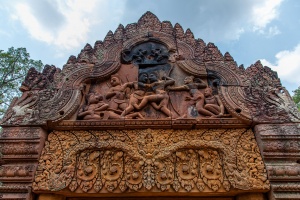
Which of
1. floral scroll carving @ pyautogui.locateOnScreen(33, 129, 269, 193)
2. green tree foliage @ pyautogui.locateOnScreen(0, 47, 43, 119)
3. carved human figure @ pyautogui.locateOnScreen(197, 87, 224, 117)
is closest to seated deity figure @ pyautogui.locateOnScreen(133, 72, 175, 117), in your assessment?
floral scroll carving @ pyautogui.locateOnScreen(33, 129, 269, 193)

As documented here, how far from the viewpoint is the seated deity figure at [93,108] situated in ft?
13.6

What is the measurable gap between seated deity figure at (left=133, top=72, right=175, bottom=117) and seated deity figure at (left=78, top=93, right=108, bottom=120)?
2.25 ft

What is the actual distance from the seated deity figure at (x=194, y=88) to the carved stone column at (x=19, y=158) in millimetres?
2732

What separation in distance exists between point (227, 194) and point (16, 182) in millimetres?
3474

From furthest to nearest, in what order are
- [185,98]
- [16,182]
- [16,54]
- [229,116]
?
[16,54] < [185,98] < [229,116] < [16,182]

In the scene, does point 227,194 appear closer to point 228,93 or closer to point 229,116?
point 229,116

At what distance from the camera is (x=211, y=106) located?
13.7 feet

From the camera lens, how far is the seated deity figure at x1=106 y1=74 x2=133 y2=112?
14.2 ft

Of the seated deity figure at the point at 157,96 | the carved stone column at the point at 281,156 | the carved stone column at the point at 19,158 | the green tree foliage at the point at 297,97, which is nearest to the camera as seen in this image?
the carved stone column at the point at 281,156

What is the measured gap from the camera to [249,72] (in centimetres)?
468

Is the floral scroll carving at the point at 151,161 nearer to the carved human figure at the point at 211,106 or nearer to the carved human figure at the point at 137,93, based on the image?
the carved human figure at the point at 211,106

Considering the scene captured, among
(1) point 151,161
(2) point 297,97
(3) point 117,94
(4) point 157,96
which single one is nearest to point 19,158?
(3) point 117,94

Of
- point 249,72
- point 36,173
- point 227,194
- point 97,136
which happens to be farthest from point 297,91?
point 36,173

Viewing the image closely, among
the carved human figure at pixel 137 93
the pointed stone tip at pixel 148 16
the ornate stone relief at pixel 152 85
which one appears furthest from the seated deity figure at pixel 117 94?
the pointed stone tip at pixel 148 16
